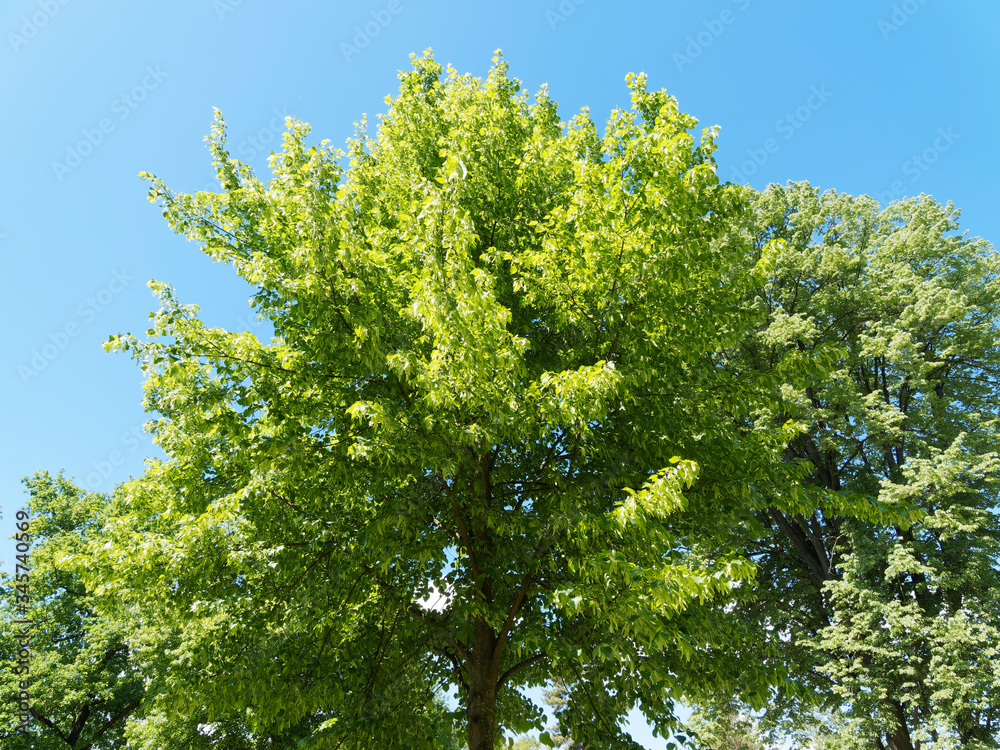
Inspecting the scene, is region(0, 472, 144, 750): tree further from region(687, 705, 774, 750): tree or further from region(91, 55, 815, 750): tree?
region(687, 705, 774, 750): tree

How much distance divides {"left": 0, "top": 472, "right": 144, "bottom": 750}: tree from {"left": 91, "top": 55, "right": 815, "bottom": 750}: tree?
42.1 feet

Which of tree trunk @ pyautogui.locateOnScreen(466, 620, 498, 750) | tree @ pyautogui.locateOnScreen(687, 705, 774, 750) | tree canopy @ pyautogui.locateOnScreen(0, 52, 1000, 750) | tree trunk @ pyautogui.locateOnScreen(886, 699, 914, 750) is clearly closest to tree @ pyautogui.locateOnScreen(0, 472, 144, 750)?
tree canopy @ pyautogui.locateOnScreen(0, 52, 1000, 750)

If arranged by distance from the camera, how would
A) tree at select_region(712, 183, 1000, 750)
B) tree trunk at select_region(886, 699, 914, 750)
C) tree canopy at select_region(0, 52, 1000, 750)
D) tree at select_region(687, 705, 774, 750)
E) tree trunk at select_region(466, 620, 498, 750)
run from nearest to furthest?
1. tree canopy at select_region(0, 52, 1000, 750)
2. tree trunk at select_region(466, 620, 498, 750)
3. tree at select_region(712, 183, 1000, 750)
4. tree trunk at select_region(886, 699, 914, 750)
5. tree at select_region(687, 705, 774, 750)

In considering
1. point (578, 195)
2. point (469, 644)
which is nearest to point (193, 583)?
point (469, 644)

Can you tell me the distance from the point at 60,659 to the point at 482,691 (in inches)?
696

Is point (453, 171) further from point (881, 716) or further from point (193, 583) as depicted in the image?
point (881, 716)

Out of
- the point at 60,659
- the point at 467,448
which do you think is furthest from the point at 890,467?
the point at 60,659

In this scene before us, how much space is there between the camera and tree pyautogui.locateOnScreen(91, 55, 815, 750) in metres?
5.58

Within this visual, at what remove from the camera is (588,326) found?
6.56 metres

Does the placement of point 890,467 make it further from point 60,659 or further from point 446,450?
point 60,659

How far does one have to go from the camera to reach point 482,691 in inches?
262

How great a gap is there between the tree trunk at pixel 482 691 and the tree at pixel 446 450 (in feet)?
0.08

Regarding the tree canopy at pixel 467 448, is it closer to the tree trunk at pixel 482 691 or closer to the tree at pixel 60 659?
the tree trunk at pixel 482 691

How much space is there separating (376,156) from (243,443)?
18.3 ft
